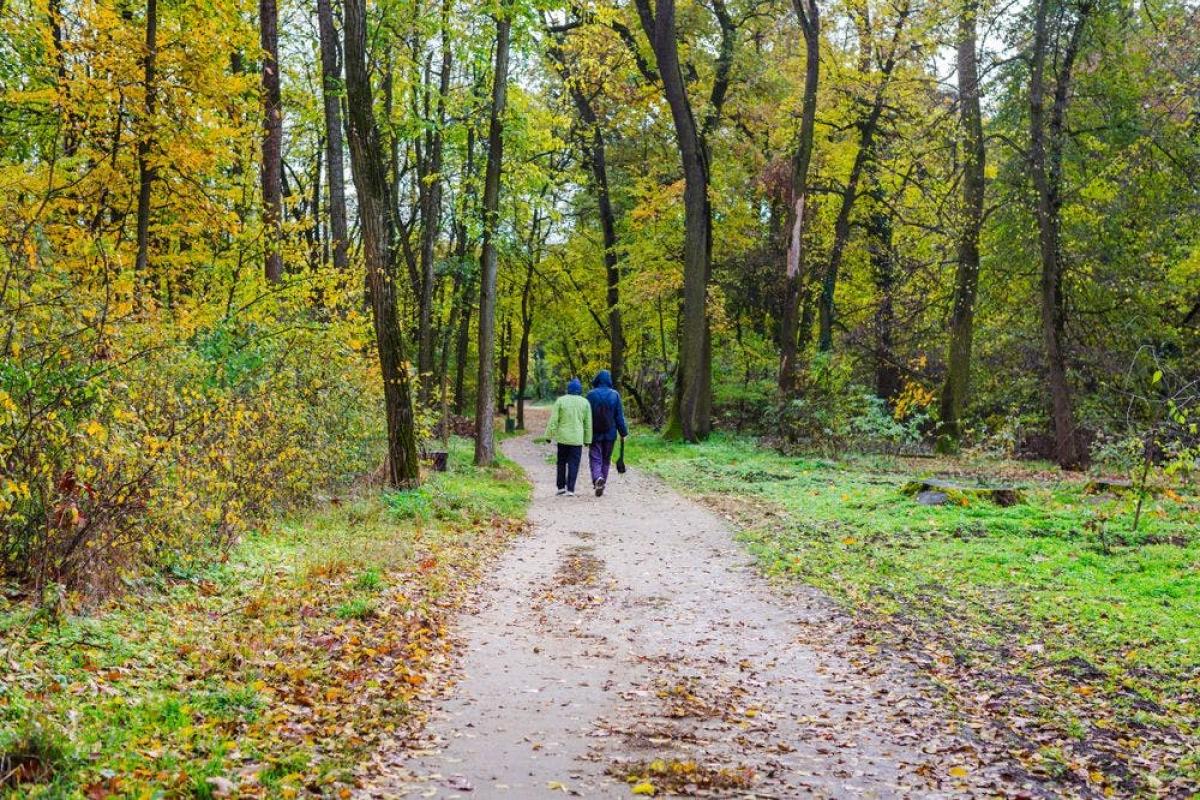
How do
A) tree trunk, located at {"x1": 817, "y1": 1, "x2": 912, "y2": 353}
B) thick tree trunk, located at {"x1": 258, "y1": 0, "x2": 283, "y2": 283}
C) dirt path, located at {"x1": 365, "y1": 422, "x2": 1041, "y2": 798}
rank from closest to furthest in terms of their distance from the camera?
dirt path, located at {"x1": 365, "y1": 422, "x2": 1041, "y2": 798} → thick tree trunk, located at {"x1": 258, "y1": 0, "x2": 283, "y2": 283} → tree trunk, located at {"x1": 817, "y1": 1, "x2": 912, "y2": 353}

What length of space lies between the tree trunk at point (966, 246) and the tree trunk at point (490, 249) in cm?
1040

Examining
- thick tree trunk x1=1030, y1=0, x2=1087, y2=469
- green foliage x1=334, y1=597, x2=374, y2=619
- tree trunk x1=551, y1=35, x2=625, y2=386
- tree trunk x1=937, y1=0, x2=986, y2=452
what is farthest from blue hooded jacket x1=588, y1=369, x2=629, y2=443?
tree trunk x1=551, y1=35, x2=625, y2=386

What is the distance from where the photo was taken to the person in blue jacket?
15828 millimetres

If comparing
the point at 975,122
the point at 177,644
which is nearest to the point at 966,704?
the point at 177,644

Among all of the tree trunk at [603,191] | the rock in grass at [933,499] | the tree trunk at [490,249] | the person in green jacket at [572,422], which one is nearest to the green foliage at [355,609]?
the person in green jacket at [572,422]

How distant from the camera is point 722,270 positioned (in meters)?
29.0

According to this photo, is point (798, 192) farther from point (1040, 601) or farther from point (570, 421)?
point (1040, 601)

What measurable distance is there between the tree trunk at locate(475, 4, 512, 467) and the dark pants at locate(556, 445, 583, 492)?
3.18 meters

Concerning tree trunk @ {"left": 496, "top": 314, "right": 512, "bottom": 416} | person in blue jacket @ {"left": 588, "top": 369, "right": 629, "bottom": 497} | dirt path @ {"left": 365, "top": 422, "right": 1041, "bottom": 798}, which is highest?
tree trunk @ {"left": 496, "top": 314, "right": 512, "bottom": 416}

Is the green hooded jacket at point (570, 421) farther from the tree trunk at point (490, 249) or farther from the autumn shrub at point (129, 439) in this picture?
the autumn shrub at point (129, 439)

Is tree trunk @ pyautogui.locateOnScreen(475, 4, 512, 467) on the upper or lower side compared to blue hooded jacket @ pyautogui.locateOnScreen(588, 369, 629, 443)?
upper

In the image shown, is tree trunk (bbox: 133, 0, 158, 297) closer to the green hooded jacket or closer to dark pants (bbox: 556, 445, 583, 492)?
the green hooded jacket

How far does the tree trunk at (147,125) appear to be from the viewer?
449 inches

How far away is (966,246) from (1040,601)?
15530 millimetres
